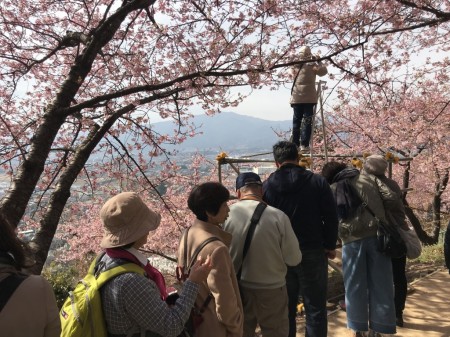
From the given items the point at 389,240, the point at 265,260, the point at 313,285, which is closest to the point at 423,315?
the point at 389,240

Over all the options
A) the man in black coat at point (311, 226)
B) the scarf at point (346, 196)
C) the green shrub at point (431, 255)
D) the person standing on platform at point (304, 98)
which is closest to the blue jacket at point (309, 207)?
the man in black coat at point (311, 226)

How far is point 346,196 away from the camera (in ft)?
10.7

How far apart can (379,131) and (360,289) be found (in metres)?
9.91

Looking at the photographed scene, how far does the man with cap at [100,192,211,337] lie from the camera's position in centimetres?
157

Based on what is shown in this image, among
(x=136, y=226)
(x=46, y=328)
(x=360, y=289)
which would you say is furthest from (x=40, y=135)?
(x=360, y=289)

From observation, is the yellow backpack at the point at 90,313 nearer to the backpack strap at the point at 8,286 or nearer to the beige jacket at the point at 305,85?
the backpack strap at the point at 8,286

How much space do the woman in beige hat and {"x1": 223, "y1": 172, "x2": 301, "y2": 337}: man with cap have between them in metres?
0.42

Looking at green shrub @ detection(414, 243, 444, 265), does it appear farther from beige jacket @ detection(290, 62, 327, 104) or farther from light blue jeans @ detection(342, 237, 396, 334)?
light blue jeans @ detection(342, 237, 396, 334)

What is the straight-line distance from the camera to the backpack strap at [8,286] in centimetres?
123

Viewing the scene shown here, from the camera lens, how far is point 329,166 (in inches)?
139

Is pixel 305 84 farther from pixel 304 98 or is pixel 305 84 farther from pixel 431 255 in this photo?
pixel 431 255

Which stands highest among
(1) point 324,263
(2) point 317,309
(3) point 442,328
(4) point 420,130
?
(4) point 420,130

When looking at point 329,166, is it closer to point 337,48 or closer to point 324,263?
point 324,263

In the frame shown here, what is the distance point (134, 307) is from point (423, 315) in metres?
3.93
